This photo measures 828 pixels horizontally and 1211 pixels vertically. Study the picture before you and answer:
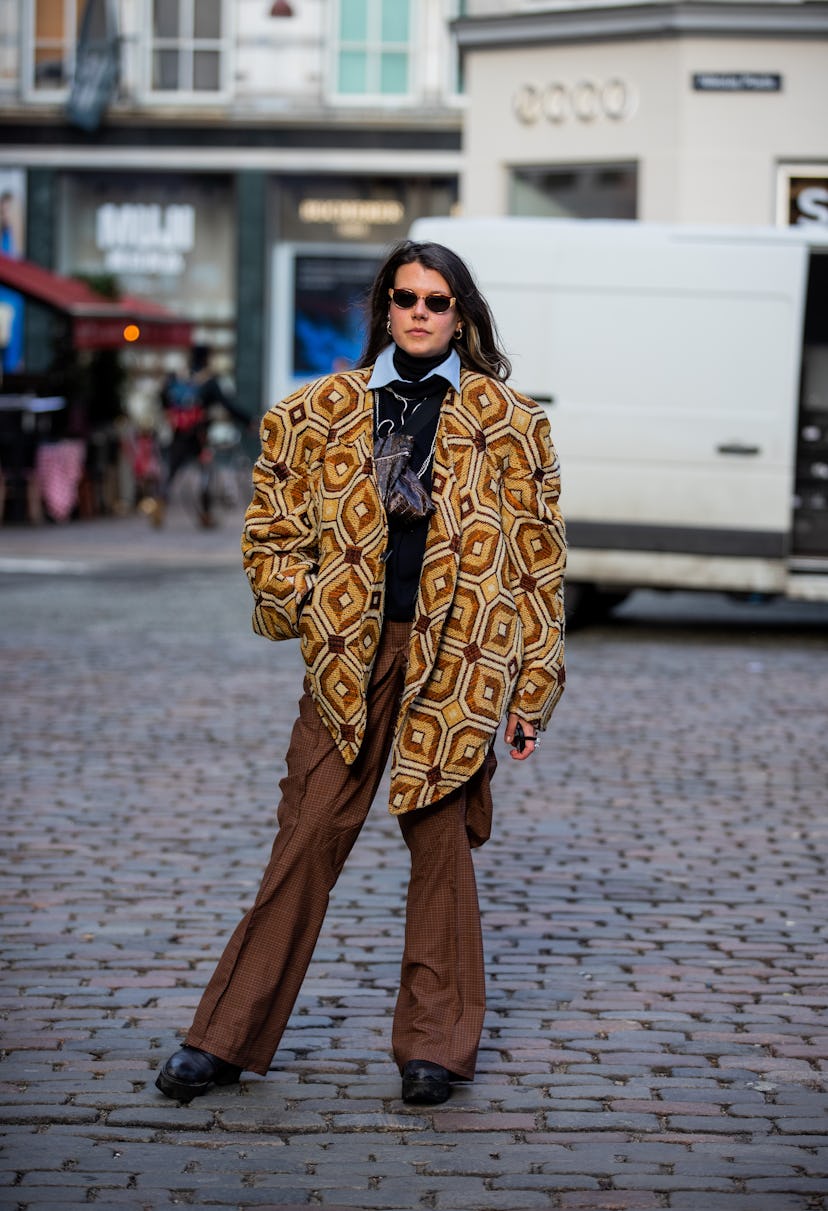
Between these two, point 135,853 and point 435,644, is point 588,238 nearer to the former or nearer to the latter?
point 135,853

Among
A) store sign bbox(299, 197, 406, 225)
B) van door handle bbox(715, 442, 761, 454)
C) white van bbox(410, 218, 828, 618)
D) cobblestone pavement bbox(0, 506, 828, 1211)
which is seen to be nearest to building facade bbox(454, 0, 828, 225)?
white van bbox(410, 218, 828, 618)

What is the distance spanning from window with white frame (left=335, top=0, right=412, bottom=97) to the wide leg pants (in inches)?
1201

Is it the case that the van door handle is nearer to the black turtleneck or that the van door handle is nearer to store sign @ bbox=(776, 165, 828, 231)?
store sign @ bbox=(776, 165, 828, 231)

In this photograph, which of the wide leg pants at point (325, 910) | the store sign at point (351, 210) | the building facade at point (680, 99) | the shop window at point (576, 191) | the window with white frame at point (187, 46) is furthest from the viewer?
the window with white frame at point (187, 46)

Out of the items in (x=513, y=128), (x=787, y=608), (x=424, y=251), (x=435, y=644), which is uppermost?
(x=513, y=128)

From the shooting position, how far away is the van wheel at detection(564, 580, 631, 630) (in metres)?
14.7

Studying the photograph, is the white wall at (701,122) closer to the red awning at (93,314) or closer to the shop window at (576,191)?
the shop window at (576,191)

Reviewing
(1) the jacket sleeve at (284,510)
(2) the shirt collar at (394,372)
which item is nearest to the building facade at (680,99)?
(2) the shirt collar at (394,372)

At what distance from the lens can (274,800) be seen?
8281 millimetres

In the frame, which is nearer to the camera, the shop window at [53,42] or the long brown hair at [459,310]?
the long brown hair at [459,310]

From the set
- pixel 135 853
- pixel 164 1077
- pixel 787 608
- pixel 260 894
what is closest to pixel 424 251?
pixel 260 894

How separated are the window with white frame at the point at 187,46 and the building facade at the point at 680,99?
12644 mm

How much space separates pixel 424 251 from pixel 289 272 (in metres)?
30.8

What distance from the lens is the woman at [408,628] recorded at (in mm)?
4504
